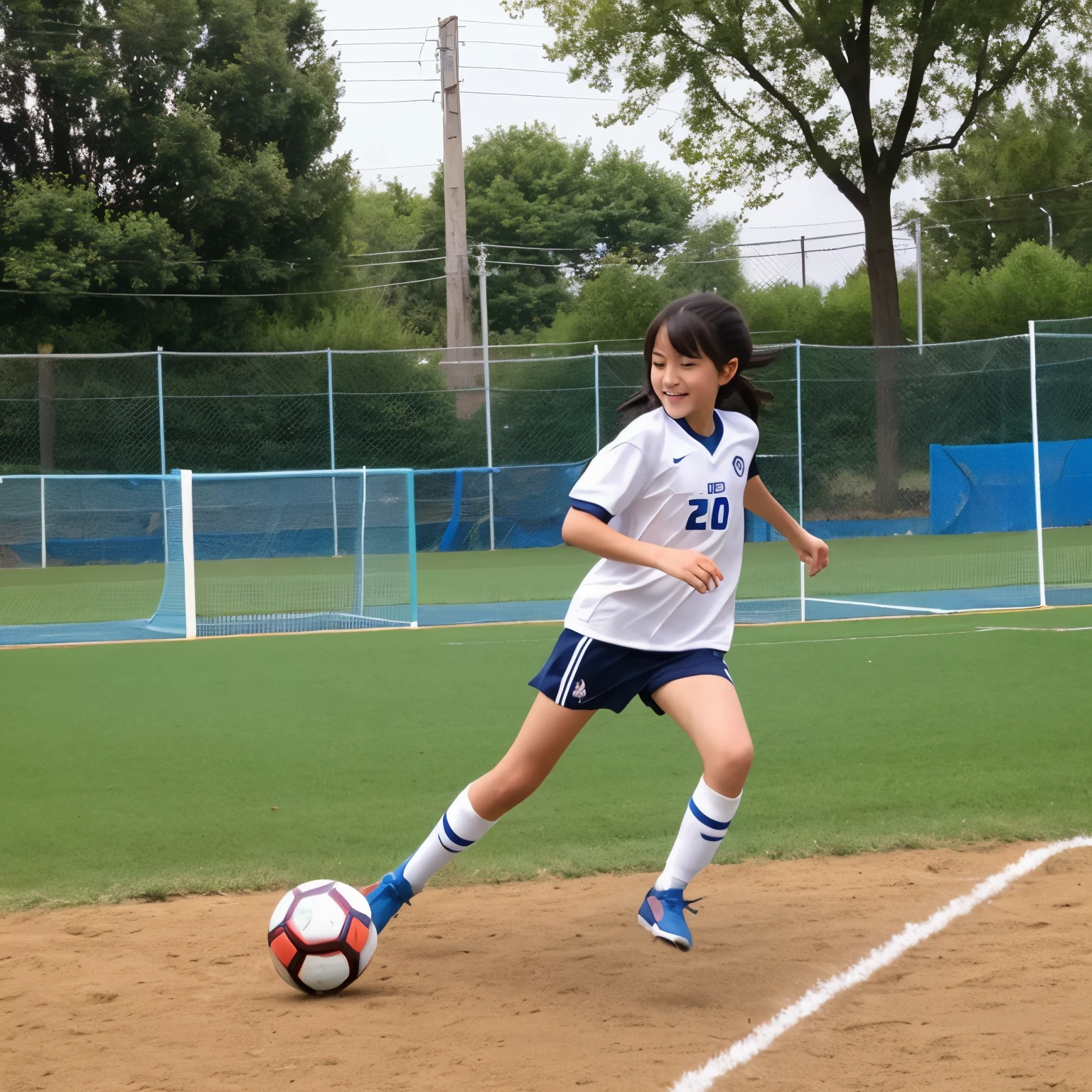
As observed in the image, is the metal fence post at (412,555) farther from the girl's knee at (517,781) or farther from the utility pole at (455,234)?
the girl's knee at (517,781)

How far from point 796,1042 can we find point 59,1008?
5.96ft

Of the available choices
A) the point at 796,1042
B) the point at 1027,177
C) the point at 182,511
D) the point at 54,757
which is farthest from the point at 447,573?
the point at 1027,177

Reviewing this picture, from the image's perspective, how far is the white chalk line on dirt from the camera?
2795 millimetres

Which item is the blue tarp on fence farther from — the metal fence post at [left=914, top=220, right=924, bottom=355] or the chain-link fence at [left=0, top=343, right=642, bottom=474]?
the metal fence post at [left=914, top=220, right=924, bottom=355]

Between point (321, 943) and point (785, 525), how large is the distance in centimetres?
178

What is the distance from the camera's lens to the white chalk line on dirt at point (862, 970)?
2.79 m

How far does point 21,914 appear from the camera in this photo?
4230mm

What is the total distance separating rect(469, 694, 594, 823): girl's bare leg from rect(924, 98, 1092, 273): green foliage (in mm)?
37603

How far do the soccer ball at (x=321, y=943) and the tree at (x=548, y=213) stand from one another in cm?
4806

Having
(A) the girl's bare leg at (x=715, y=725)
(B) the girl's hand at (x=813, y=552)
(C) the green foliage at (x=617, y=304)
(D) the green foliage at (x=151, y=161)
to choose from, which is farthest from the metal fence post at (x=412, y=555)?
(D) the green foliage at (x=151, y=161)

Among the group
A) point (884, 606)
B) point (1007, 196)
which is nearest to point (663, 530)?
point (884, 606)

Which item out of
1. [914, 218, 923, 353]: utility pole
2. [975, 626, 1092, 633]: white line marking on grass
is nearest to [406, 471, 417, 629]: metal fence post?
[975, 626, 1092, 633]: white line marking on grass

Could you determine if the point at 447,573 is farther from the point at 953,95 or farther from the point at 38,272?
the point at 953,95

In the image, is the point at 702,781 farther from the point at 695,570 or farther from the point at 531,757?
the point at 695,570
